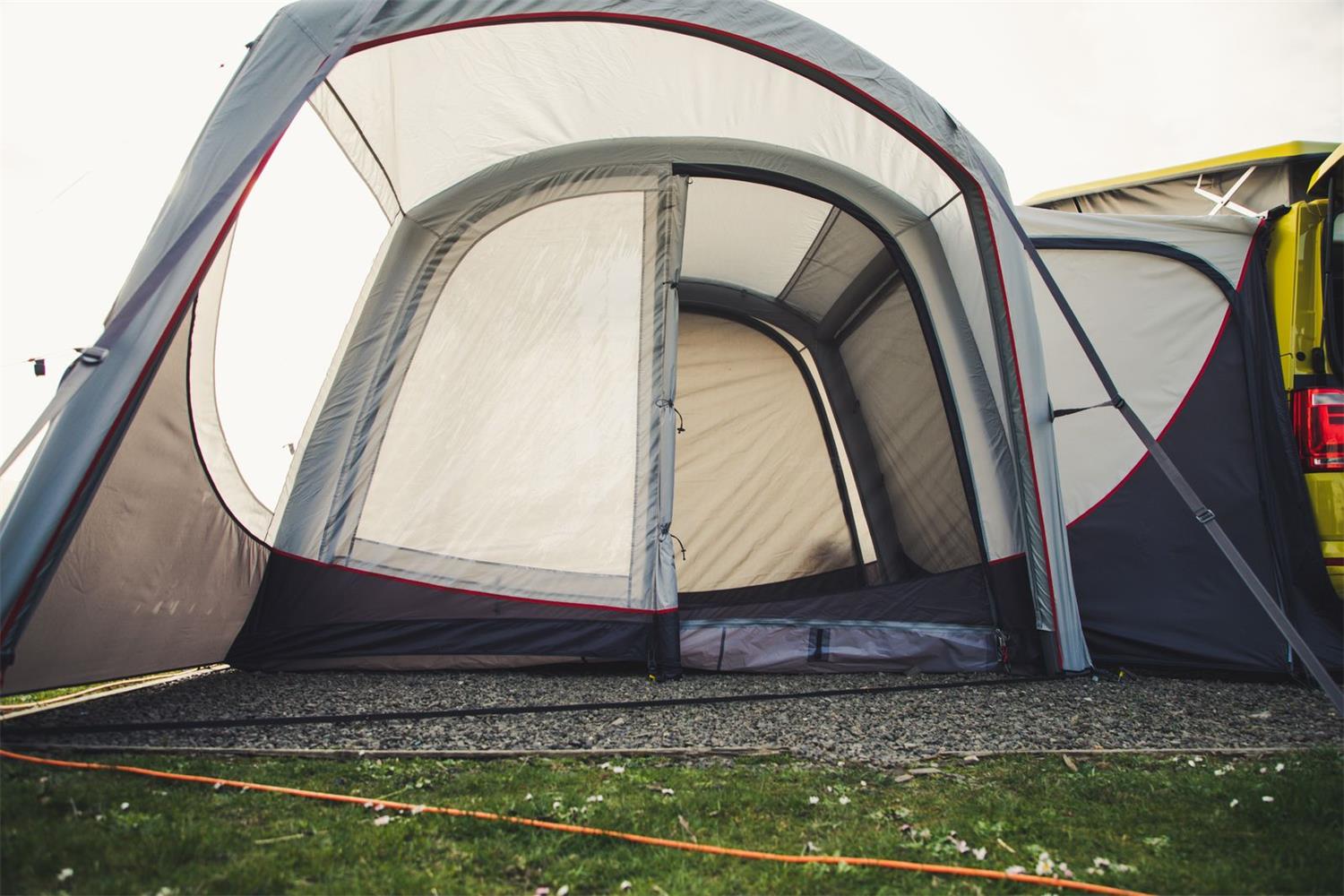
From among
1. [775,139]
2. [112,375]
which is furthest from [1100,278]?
[112,375]

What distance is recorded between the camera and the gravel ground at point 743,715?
2.70 metres

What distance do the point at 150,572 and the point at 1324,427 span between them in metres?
4.71

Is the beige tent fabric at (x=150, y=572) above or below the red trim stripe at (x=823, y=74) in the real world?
below

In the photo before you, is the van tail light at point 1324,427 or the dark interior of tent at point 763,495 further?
the dark interior of tent at point 763,495

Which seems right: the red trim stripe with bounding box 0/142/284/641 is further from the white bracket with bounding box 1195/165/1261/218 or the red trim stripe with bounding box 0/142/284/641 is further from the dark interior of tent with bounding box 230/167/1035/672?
the white bracket with bounding box 1195/165/1261/218

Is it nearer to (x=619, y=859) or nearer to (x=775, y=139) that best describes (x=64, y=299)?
(x=619, y=859)

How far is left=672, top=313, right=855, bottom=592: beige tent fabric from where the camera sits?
5102 mm

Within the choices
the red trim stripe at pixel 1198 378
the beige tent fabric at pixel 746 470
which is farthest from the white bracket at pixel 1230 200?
the beige tent fabric at pixel 746 470

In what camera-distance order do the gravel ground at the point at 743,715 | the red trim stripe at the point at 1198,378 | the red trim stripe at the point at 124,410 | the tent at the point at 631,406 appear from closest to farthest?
1. the red trim stripe at the point at 124,410
2. the gravel ground at the point at 743,715
3. the tent at the point at 631,406
4. the red trim stripe at the point at 1198,378

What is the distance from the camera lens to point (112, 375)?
2.35m

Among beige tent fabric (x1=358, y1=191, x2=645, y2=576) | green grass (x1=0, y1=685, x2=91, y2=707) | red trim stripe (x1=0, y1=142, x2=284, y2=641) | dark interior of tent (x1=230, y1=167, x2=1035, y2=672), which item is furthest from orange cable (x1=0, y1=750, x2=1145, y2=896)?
beige tent fabric (x1=358, y1=191, x2=645, y2=576)

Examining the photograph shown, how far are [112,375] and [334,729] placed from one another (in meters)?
1.25

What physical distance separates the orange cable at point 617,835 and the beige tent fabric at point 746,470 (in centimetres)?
302

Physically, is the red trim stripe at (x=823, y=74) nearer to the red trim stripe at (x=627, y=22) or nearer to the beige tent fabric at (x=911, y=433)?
the red trim stripe at (x=627, y=22)
